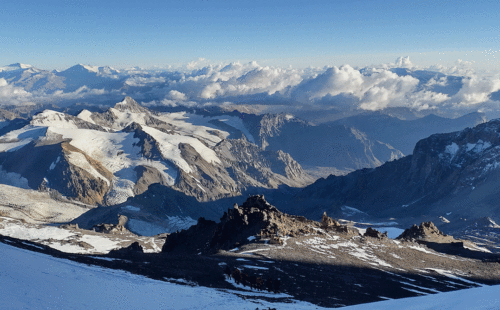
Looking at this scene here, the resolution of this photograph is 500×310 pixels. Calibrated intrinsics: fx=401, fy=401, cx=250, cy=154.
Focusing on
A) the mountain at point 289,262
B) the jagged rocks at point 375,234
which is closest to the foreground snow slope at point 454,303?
the mountain at point 289,262

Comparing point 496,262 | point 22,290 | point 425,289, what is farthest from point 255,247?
point 496,262

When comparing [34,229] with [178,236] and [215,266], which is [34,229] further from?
[215,266]

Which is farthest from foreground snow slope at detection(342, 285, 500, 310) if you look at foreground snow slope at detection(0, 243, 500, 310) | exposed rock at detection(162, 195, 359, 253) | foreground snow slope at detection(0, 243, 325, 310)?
exposed rock at detection(162, 195, 359, 253)

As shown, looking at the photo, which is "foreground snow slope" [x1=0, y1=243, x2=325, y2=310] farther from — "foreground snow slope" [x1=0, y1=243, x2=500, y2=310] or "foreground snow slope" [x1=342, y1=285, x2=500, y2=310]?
"foreground snow slope" [x1=342, y1=285, x2=500, y2=310]

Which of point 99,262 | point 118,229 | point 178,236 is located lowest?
point 118,229

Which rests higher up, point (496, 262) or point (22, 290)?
point (22, 290)

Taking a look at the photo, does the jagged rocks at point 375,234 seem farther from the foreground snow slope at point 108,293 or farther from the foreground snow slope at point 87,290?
the foreground snow slope at point 108,293

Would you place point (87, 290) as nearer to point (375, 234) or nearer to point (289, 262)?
point (289, 262)

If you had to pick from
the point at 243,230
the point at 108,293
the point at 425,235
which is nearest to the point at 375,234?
the point at 425,235
